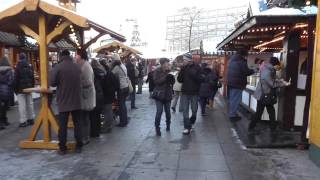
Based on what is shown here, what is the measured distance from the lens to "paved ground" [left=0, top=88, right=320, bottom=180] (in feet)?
20.0

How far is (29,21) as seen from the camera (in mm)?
8727

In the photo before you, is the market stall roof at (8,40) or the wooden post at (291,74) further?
the market stall roof at (8,40)

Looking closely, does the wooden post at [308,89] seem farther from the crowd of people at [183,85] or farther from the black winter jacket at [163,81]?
the black winter jacket at [163,81]

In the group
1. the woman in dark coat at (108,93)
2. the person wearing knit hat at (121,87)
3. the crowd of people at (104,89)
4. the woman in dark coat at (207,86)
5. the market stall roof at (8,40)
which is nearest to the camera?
the crowd of people at (104,89)

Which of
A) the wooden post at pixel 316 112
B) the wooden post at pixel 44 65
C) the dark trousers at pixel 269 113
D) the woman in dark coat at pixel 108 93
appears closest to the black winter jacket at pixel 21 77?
the woman in dark coat at pixel 108 93

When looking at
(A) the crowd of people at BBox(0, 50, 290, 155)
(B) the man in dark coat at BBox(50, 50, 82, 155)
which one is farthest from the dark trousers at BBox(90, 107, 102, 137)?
(B) the man in dark coat at BBox(50, 50, 82, 155)

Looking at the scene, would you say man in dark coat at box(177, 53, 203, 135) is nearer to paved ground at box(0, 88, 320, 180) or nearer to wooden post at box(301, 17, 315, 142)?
paved ground at box(0, 88, 320, 180)

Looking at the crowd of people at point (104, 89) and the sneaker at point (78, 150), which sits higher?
the crowd of people at point (104, 89)

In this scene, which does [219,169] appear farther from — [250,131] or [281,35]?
[281,35]

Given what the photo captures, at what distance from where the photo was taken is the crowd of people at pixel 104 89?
718cm

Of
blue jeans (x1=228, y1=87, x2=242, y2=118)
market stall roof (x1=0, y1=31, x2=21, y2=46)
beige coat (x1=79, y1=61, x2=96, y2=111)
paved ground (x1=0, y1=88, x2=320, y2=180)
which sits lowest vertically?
paved ground (x1=0, y1=88, x2=320, y2=180)

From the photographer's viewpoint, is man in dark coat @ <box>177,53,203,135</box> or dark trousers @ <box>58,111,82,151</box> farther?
man in dark coat @ <box>177,53,203,135</box>

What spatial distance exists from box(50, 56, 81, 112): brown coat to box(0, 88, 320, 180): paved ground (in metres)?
0.86

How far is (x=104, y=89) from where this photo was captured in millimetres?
9289
